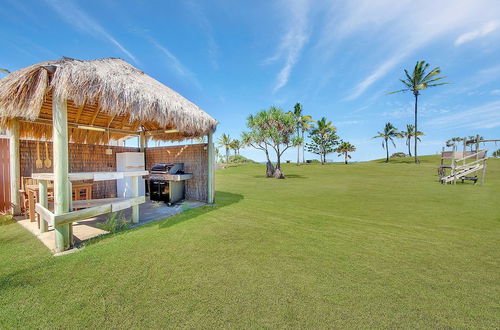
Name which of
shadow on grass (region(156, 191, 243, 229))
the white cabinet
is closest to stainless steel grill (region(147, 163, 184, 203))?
the white cabinet

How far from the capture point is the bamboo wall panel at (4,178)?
4.71 m

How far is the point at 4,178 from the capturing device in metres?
4.76

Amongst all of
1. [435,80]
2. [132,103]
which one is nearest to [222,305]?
[132,103]

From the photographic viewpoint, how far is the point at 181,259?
266cm

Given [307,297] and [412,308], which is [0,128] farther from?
[412,308]

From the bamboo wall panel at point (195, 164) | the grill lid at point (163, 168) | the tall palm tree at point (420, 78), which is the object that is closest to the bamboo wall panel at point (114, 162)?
the bamboo wall panel at point (195, 164)

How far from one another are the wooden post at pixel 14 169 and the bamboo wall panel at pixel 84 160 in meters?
0.20

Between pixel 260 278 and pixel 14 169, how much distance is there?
6.46 meters

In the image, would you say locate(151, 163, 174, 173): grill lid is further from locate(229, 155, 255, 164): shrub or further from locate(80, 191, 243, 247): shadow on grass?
locate(229, 155, 255, 164): shrub

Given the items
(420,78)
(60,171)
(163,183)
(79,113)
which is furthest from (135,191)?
(420,78)

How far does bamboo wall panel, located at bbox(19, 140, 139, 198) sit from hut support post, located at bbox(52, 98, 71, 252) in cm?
350

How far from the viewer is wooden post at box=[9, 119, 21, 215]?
471 centimetres

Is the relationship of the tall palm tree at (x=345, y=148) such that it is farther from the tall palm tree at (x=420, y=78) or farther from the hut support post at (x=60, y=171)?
the hut support post at (x=60, y=171)

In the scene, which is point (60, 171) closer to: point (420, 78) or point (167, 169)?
point (167, 169)
